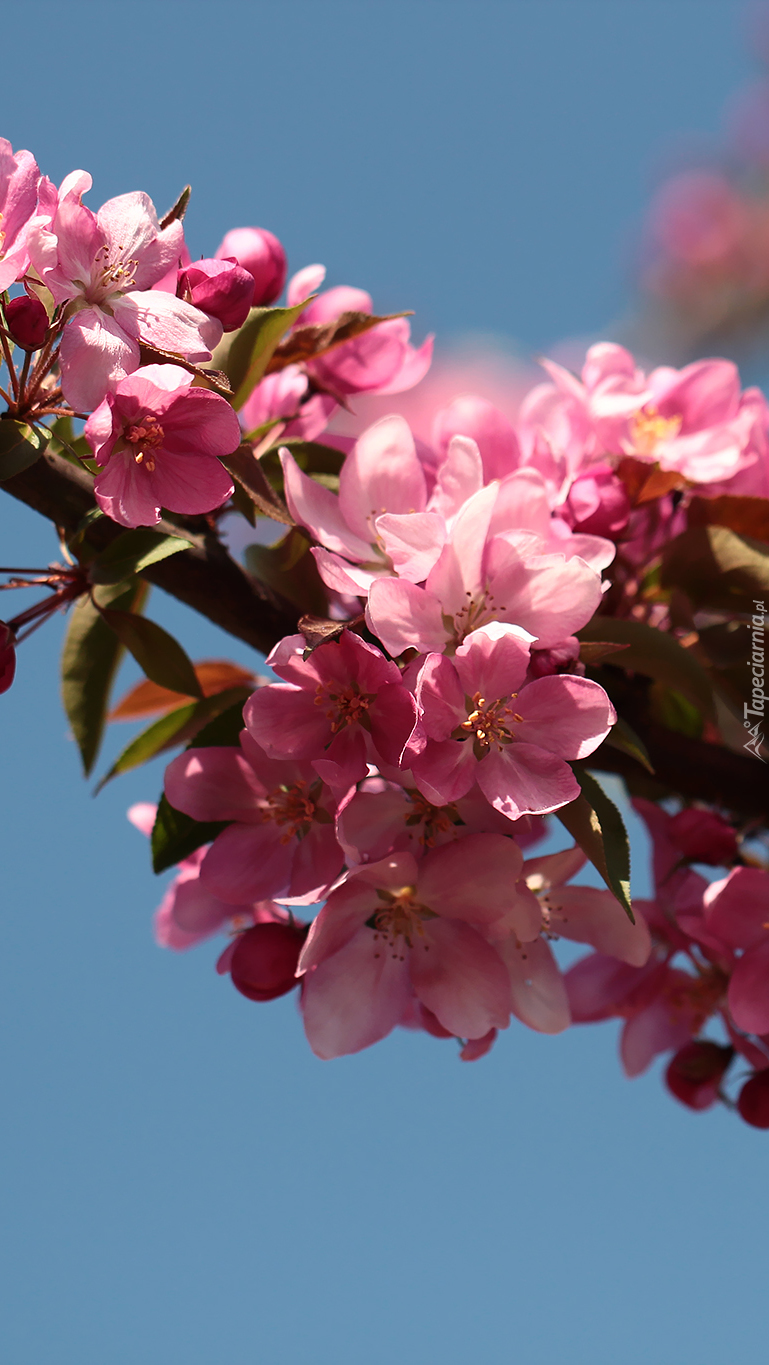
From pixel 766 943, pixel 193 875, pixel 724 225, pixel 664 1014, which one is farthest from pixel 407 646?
pixel 724 225

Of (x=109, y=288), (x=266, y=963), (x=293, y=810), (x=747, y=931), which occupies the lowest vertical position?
(x=747, y=931)

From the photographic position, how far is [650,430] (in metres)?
1.18

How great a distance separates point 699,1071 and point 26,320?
1017 millimetres

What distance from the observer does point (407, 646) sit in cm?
79

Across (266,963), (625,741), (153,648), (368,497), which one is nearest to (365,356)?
(368,497)

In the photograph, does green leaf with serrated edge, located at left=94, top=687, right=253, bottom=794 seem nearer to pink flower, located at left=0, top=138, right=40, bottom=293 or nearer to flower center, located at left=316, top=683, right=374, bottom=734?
flower center, located at left=316, top=683, right=374, bottom=734

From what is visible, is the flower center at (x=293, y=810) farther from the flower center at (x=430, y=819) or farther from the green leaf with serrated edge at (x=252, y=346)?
the green leaf with serrated edge at (x=252, y=346)

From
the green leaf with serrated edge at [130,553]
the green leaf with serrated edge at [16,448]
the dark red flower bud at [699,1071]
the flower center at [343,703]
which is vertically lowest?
the dark red flower bud at [699,1071]

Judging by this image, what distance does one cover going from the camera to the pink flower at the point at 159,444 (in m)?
0.73

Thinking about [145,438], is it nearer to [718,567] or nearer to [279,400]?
[279,400]

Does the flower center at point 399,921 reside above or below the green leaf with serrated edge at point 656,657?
below

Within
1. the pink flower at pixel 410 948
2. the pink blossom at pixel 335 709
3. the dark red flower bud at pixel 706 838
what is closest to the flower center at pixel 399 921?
the pink flower at pixel 410 948

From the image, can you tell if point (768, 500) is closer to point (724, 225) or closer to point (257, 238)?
point (257, 238)

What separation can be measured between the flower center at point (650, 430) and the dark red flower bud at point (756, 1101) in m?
0.65
